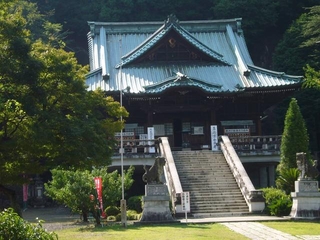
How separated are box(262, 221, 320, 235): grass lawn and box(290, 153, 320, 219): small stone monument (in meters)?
0.93

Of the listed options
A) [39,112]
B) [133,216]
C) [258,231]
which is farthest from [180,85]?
[39,112]

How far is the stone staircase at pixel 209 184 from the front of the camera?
23.4 meters

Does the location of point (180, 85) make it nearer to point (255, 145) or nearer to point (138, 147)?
point (138, 147)

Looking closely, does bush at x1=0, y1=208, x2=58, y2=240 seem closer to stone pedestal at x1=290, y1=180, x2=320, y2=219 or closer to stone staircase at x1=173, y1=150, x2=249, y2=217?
stone pedestal at x1=290, y1=180, x2=320, y2=219

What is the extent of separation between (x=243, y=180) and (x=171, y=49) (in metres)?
15.3

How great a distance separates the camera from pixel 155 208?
2039 centimetres

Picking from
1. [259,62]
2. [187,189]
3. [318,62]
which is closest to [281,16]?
[259,62]

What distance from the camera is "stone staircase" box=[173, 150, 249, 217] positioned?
23.4m

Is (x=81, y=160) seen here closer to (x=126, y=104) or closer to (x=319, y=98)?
(x=126, y=104)

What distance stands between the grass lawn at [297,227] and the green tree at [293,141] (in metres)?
6.63

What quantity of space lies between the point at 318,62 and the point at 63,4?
96.0 ft

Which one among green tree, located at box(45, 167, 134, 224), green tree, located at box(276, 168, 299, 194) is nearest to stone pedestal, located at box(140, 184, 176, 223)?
green tree, located at box(45, 167, 134, 224)

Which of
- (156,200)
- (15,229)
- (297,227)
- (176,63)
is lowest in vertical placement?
(297,227)

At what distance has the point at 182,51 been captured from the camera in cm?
3788
